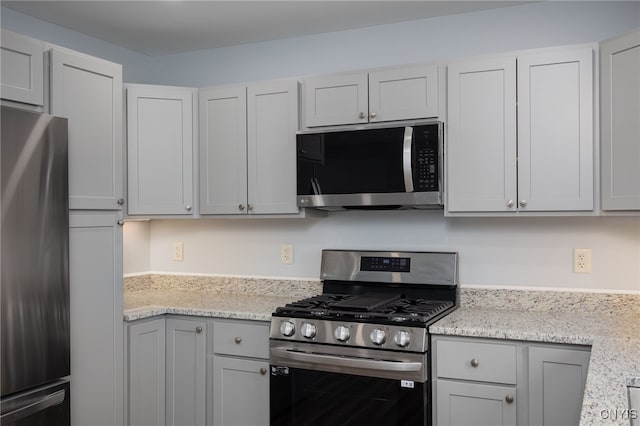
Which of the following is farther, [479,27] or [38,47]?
[479,27]

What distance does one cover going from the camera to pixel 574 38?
114 inches

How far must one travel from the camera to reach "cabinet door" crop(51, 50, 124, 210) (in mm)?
2598

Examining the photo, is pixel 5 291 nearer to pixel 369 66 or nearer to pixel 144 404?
pixel 144 404

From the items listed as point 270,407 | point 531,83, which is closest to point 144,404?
point 270,407

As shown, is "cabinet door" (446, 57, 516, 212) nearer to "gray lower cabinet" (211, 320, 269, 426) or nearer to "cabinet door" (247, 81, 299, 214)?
"cabinet door" (247, 81, 299, 214)

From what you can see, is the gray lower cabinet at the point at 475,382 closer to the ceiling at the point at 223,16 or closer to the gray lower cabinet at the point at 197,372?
the gray lower cabinet at the point at 197,372

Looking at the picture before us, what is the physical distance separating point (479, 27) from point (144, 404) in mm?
2648

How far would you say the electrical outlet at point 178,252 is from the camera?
3838mm

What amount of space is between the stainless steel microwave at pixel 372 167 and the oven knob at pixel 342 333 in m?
0.66

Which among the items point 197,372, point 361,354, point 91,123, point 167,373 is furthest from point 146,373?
point 91,123

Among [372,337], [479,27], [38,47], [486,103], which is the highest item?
[479,27]

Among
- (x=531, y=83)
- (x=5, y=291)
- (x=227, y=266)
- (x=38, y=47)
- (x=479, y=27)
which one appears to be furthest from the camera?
(x=227, y=266)

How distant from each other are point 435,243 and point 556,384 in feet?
3.34

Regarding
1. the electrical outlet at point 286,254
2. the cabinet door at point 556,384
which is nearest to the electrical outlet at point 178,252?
the electrical outlet at point 286,254
